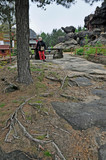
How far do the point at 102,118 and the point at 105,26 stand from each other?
35082mm

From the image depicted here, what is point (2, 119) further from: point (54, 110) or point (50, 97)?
point (50, 97)

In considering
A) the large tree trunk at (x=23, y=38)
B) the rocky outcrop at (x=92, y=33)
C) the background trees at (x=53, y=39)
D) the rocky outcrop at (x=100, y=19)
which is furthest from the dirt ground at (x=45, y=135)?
the background trees at (x=53, y=39)

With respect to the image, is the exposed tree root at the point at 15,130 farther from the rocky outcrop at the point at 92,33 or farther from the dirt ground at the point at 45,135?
the rocky outcrop at the point at 92,33

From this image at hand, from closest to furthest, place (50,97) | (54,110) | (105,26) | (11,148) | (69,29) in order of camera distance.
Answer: (11,148) → (54,110) → (50,97) → (105,26) → (69,29)

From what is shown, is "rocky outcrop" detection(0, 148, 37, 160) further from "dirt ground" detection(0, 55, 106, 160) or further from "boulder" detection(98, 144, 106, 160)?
"boulder" detection(98, 144, 106, 160)

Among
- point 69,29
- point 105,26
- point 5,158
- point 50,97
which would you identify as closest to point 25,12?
point 50,97

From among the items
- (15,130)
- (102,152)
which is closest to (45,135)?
(15,130)

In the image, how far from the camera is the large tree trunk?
3.96m

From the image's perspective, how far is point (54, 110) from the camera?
3014mm

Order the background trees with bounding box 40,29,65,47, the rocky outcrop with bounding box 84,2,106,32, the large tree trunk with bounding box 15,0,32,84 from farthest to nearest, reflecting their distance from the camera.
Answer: the background trees with bounding box 40,29,65,47, the rocky outcrop with bounding box 84,2,106,32, the large tree trunk with bounding box 15,0,32,84

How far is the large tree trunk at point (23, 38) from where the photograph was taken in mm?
3965

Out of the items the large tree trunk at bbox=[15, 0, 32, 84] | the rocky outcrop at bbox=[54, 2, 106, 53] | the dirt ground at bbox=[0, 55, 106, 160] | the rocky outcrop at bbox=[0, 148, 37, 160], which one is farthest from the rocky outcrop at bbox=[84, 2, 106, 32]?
the rocky outcrop at bbox=[0, 148, 37, 160]

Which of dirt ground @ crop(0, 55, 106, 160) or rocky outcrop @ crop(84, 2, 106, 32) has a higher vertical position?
rocky outcrop @ crop(84, 2, 106, 32)

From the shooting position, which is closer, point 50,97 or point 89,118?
point 89,118
